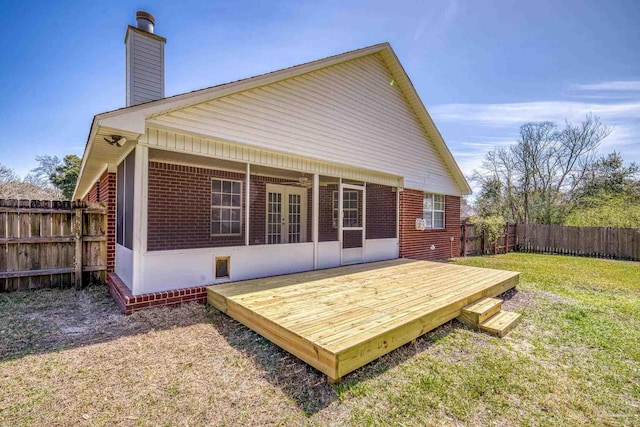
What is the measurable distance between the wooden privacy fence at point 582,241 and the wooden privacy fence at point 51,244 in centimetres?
1805

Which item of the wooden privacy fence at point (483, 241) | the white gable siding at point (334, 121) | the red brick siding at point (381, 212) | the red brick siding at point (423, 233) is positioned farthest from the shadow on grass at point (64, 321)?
the wooden privacy fence at point (483, 241)

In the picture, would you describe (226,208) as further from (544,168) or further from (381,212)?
(544,168)

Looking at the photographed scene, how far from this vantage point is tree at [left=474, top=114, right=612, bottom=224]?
60.1 ft

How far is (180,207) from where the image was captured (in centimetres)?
614

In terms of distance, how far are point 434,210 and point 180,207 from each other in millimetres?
8813

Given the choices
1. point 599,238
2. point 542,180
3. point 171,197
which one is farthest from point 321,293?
point 542,180

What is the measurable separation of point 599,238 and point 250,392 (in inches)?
665

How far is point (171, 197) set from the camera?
5.98 meters

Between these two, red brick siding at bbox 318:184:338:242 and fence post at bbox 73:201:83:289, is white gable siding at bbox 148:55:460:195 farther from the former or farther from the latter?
fence post at bbox 73:201:83:289

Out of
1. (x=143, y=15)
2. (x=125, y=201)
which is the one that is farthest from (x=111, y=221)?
(x=143, y=15)

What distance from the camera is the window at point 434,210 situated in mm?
10469

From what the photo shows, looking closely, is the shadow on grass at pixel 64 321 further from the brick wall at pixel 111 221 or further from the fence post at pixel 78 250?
the brick wall at pixel 111 221

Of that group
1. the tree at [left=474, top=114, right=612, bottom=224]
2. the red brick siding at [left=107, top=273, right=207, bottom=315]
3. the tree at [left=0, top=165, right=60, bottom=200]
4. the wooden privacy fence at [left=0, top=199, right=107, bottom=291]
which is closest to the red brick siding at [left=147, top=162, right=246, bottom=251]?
the red brick siding at [left=107, top=273, right=207, bottom=315]

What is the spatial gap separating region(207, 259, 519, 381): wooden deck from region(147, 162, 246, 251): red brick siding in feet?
5.81
